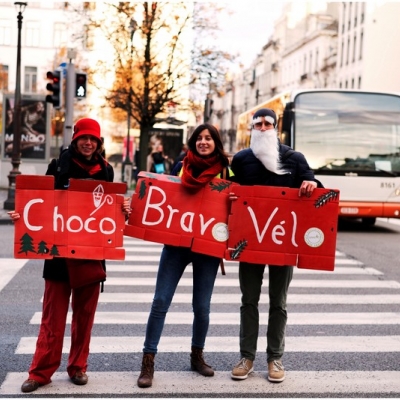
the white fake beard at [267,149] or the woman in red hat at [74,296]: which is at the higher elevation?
the white fake beard at [267,149]

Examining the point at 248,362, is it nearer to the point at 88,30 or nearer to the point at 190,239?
the point at 190,239

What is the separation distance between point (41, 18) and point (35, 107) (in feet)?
155

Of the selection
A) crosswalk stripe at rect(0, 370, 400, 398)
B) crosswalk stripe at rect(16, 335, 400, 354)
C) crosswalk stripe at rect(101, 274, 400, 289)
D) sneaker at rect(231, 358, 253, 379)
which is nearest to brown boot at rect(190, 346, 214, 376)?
crosswalk stripe at rect(0, 370, 400, 398)

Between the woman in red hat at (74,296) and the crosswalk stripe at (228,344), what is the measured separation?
0.95 metres

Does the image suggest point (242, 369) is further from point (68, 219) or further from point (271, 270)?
point (68, 219)

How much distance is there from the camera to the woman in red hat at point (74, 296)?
5121 millimetres

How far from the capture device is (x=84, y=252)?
5.21 meters

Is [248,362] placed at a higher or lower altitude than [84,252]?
lower

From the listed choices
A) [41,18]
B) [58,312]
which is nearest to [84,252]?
[58,312]

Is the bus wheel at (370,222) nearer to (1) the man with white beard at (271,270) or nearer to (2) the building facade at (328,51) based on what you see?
(2) the building facade at (328,51)

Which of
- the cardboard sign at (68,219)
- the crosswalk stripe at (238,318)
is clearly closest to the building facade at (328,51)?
the crosswalk stripe at (238,318)

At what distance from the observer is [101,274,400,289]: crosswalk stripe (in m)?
9.73

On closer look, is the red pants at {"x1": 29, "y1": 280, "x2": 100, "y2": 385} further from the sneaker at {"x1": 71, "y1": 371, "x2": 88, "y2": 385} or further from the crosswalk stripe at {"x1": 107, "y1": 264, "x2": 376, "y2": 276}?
the crosswalk stripe at {"x1": 107, "y1": 264, "x2": 376, "y2": 276}

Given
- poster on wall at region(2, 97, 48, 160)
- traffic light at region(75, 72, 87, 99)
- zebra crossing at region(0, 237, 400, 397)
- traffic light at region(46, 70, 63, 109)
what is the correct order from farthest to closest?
poster on wall at region(2, 97, 48, 160) < traffic light at region(46, 70, 63, 109) < traffic light at region(75, 72, 87, 99) < zebra crossing at region(0, 237, 400, 397)
